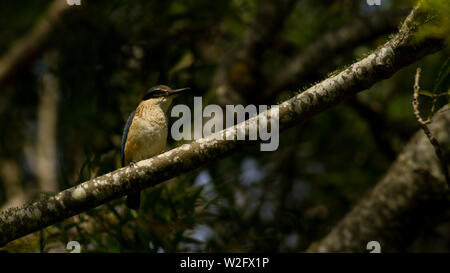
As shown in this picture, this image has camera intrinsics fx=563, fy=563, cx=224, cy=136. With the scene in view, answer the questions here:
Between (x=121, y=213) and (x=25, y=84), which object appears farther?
(x=25, y=84)

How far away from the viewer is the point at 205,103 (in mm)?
6555

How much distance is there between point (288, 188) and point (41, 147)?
13.3 ft

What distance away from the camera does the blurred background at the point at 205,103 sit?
5527mm

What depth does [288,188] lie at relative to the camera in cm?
747

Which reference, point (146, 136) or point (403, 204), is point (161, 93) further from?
point (403, 204)

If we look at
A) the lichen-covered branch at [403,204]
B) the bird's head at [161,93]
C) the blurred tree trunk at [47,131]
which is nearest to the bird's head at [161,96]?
the bird's head at [161,93]

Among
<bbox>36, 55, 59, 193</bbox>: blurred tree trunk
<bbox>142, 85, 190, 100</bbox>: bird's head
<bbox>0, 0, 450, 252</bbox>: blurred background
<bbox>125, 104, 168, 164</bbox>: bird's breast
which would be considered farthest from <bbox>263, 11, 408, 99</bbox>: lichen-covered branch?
<bbox>36, 55, 59, 193</bbox>: blurred tree trunk

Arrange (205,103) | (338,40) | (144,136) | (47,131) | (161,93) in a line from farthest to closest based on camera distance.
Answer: (47,131) → (338,40) → (205,103) → (161,93) → (144,136)

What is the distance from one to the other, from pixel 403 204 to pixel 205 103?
249cm

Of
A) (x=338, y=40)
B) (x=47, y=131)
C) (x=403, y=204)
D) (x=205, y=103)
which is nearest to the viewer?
(x=403, y=204)

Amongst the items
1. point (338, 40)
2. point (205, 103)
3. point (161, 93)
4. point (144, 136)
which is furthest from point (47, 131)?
point (338, 40)
